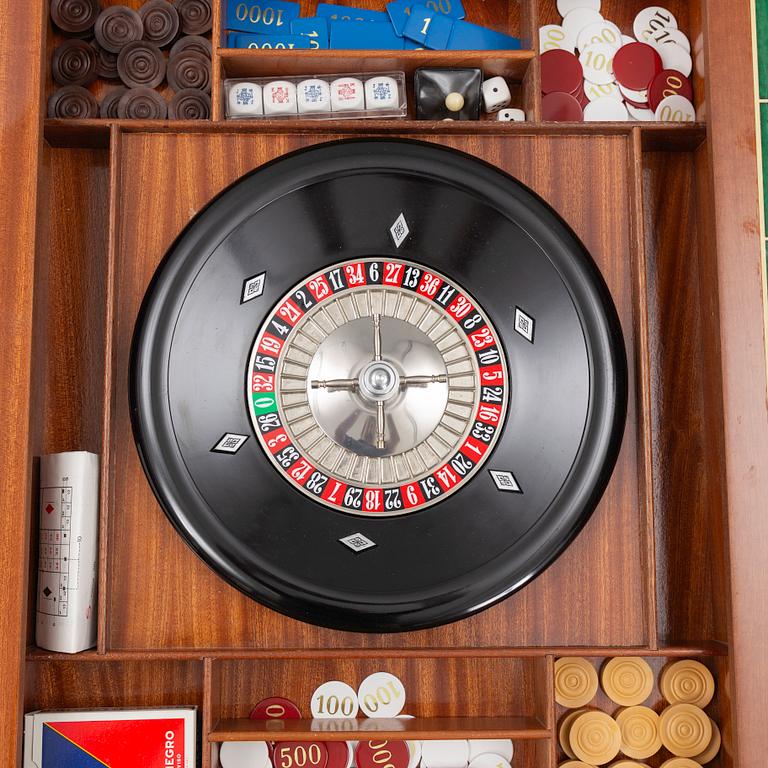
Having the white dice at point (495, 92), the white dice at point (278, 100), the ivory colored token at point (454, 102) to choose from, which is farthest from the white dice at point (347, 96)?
the white dice at point (495, 92)

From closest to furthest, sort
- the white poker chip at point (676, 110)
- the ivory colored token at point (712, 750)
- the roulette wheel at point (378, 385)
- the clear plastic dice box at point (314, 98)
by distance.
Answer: the roulette wheel at point (378, 385) → the ivory colored token at point (712, 750) → the clear plastic dice box at point (314, 98) → the white poker chip at point (676, 110)

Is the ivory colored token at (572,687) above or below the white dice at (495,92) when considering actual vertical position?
below

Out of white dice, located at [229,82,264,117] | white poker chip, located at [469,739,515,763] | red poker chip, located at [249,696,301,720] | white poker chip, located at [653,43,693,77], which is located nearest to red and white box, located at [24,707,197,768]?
red poker chip, located at [249,696,301,720]

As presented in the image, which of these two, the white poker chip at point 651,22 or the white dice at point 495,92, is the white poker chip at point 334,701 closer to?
the white dice at point 495,92

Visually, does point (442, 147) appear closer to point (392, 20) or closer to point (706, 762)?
point (392, 20)

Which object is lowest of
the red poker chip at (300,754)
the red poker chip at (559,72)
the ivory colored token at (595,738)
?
the red poker chip at (300,754)

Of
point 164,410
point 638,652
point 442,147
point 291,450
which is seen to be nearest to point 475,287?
point 442,147

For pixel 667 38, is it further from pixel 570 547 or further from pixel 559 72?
pixel 570 547

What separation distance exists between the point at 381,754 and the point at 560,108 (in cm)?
187

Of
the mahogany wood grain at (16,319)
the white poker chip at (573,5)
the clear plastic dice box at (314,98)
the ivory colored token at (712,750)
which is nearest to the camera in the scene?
the mahogany wood grain at (16,319)

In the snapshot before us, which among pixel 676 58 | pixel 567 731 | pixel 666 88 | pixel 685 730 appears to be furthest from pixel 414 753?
pixel 676 58

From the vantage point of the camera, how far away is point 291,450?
6.84ft

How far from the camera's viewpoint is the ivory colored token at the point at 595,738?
2.23m

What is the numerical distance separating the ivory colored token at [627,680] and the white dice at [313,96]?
66.3 inches
